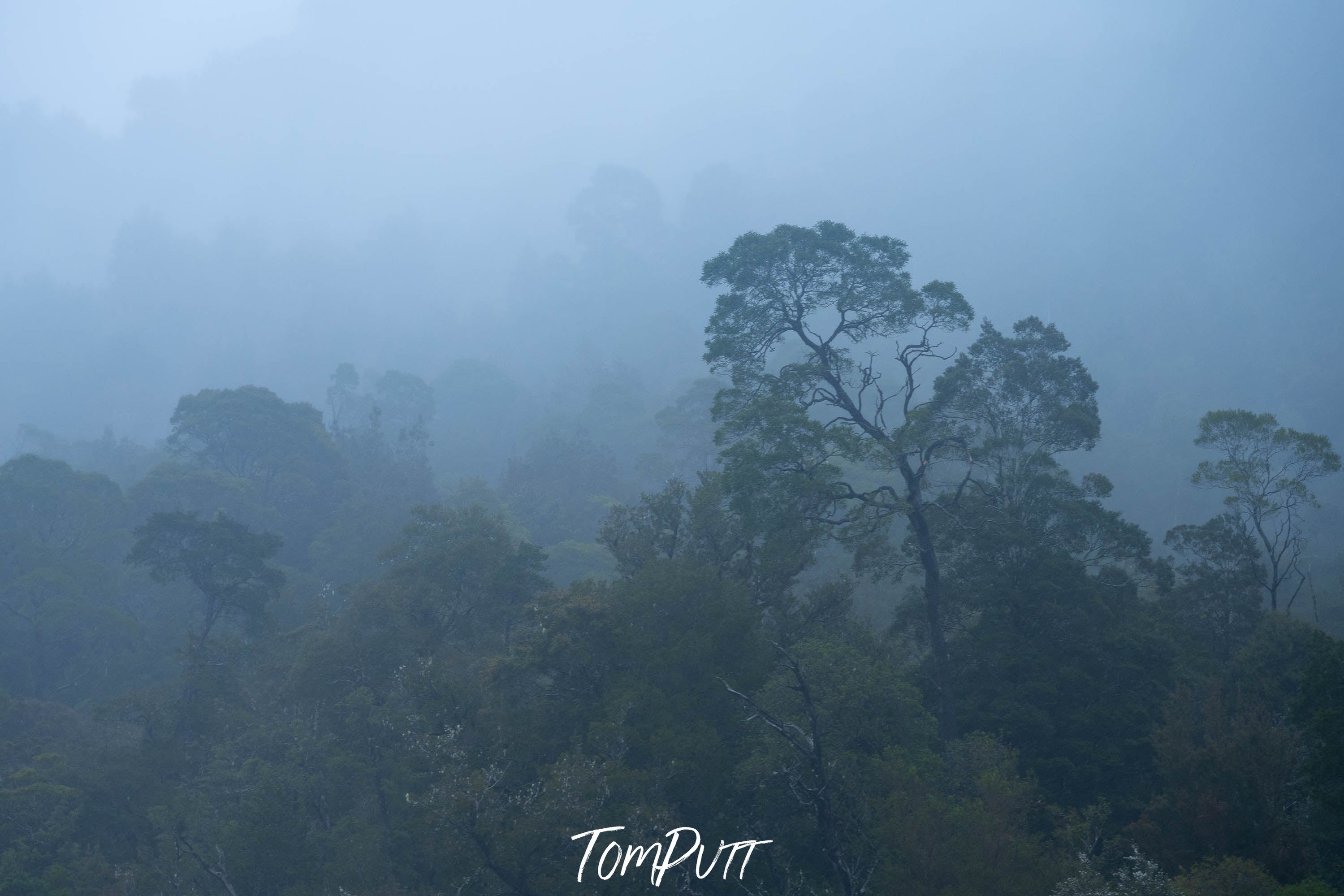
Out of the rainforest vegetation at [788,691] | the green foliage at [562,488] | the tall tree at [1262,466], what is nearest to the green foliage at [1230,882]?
the rainforest vegetation at [788,691]

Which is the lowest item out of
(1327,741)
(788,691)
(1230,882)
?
(1230,882)

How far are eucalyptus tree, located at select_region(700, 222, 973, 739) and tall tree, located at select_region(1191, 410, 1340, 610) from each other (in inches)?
447

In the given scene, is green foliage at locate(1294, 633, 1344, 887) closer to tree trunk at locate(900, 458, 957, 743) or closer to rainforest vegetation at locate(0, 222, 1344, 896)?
rainforest vegetation at locate(0, 222, 1344, 896)

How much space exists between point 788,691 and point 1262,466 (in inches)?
713

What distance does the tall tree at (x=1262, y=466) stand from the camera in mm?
21406

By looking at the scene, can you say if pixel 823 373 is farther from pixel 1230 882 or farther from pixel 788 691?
pixel 1230 882

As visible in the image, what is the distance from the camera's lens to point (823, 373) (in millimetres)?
15781

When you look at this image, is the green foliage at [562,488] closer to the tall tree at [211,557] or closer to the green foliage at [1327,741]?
the tall tree at [211,557]

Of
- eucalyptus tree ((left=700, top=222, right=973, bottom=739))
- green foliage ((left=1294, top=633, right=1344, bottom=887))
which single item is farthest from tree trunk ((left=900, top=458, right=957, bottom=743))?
green foliage ((left=1294, top=633, right=1344, bottom=887))

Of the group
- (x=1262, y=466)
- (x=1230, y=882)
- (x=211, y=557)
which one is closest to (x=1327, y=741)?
(x=1230, y=882)

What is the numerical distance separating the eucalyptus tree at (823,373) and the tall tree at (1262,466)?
37.3 ft

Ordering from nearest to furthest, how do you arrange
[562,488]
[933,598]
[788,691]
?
[788,691] → [933,598] → [562,488]

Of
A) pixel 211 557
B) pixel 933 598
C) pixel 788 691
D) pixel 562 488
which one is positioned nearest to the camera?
pixel 788 691

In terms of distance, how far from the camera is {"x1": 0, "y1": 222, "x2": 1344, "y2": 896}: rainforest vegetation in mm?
11586
